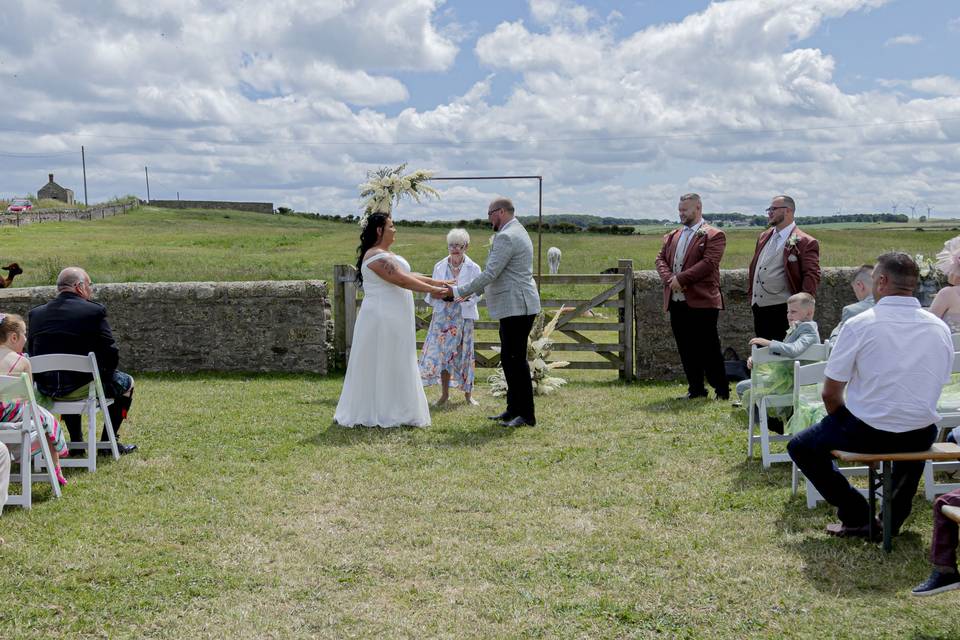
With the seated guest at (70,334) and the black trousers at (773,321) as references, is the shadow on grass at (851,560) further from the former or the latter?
the seated guest at (70,334)

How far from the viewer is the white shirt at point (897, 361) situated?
15.1ft

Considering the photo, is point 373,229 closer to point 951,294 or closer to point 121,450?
point 121,450

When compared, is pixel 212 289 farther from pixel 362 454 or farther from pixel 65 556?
pixel 65 556

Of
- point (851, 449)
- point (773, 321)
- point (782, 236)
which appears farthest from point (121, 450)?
point (782, 236)

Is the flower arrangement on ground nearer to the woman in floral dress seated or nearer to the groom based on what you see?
the woman in floral dress seated

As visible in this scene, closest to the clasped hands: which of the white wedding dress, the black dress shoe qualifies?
the white wedding dress

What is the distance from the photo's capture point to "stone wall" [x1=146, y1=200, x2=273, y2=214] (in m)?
96.6

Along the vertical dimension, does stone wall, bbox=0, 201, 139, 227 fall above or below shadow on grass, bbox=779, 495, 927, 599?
above

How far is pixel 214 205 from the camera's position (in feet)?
323

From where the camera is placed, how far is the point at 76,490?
6.32 meters

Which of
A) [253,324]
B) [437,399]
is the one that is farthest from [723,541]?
[253,324]

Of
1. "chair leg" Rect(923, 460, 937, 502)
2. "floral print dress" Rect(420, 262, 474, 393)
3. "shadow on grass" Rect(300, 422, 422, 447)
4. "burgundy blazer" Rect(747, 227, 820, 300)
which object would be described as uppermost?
"burgundy blazer" Rect(747, 227, 820, 300)

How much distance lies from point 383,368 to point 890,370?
503 centimetres

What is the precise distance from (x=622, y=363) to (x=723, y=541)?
687 cm
